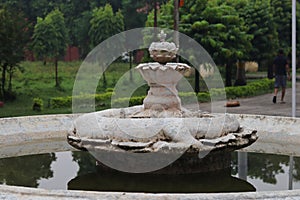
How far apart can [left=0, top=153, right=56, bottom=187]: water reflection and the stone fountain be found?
0.59m

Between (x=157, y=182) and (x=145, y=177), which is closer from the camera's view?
(x=157, y=182)

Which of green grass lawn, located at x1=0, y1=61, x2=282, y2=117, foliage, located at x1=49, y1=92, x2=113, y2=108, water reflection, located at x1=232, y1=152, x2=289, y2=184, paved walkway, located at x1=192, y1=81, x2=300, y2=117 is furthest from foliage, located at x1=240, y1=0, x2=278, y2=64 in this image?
water reflection, located at x1=232, y1=152, x2=289, y2=184

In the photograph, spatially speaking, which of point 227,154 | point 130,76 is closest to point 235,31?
point 130,76

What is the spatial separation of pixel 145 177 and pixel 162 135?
48 centimetres

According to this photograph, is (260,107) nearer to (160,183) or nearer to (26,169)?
(26,169)

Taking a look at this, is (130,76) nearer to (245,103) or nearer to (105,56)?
(105,56)

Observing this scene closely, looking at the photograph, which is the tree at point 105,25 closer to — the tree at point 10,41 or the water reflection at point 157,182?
the tree at point 10,41

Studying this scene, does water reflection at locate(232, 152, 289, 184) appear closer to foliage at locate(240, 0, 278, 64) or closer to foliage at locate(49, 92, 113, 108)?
foliage at locate(49, 92, 113, 108)

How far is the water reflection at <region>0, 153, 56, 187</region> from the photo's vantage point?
19.3ft

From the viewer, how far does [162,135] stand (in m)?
5.65

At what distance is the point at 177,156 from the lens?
5617mm

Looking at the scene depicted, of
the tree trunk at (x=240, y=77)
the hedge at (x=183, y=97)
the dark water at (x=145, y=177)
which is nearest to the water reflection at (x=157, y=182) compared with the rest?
the dark water at (x=145, y=177)

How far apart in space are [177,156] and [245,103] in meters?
9.15

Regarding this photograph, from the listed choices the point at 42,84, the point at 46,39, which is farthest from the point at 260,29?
the point at 42,84
